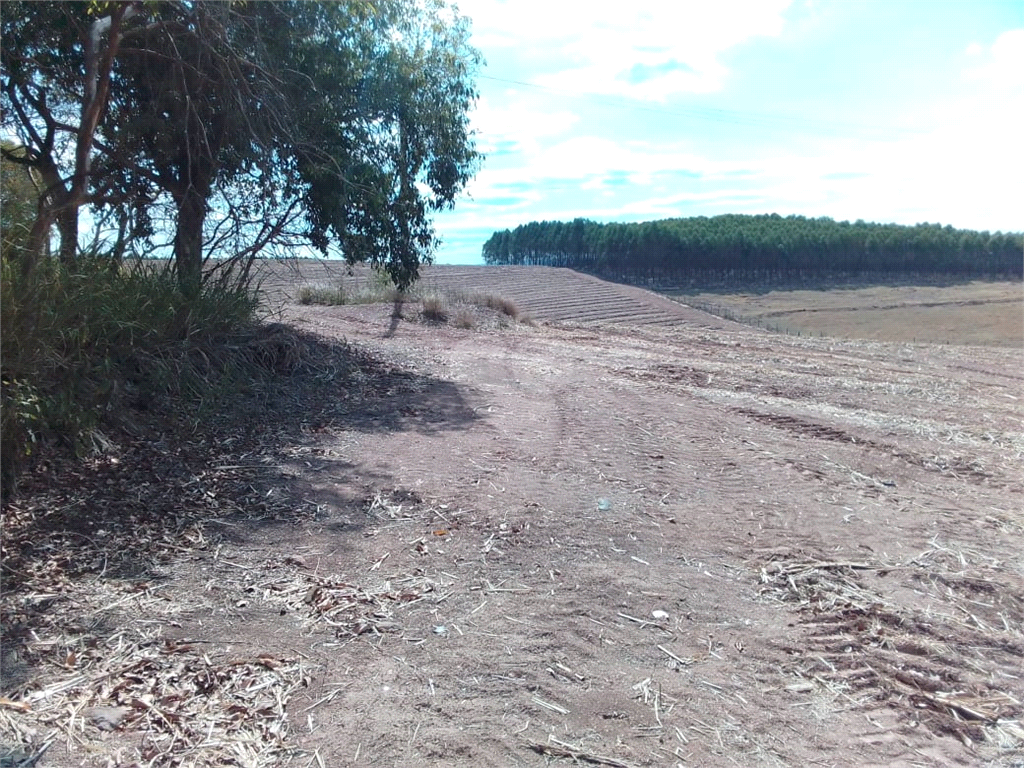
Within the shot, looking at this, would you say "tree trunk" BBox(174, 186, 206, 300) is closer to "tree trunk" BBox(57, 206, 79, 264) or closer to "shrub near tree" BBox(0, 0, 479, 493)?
"shrub near tree" BBox(0, 0, 479, 493)

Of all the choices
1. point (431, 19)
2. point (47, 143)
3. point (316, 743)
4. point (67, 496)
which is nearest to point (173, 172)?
point (47, 143)

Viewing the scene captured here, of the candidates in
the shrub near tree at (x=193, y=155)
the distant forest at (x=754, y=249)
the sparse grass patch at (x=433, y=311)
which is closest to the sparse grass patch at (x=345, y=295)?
the sparse grass patch at (x=433, y=311)

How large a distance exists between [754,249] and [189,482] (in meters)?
50.4

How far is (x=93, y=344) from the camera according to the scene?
20.6 feet

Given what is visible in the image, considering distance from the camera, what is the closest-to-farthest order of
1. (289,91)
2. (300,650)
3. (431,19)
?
(300,650) < (289,91) < (431,19)

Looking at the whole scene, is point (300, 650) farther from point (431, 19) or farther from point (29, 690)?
point (431, 19)

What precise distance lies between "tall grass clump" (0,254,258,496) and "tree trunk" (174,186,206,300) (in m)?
0.49

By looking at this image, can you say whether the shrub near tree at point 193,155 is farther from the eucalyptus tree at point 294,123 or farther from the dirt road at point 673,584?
the dirt road at point 673,584

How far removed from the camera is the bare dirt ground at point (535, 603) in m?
3.43

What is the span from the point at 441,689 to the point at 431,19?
948 cm

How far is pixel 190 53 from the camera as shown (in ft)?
28.0

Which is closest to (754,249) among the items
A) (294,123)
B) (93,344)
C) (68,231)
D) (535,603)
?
(294,123)

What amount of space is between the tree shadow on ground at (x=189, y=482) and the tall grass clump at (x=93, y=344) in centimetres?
20

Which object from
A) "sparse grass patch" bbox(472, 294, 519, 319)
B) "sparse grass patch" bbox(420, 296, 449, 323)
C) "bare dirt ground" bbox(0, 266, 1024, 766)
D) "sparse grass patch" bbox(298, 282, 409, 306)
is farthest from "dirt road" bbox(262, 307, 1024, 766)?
"sparse grass patch" bbox(472, 294, 519, 319)
